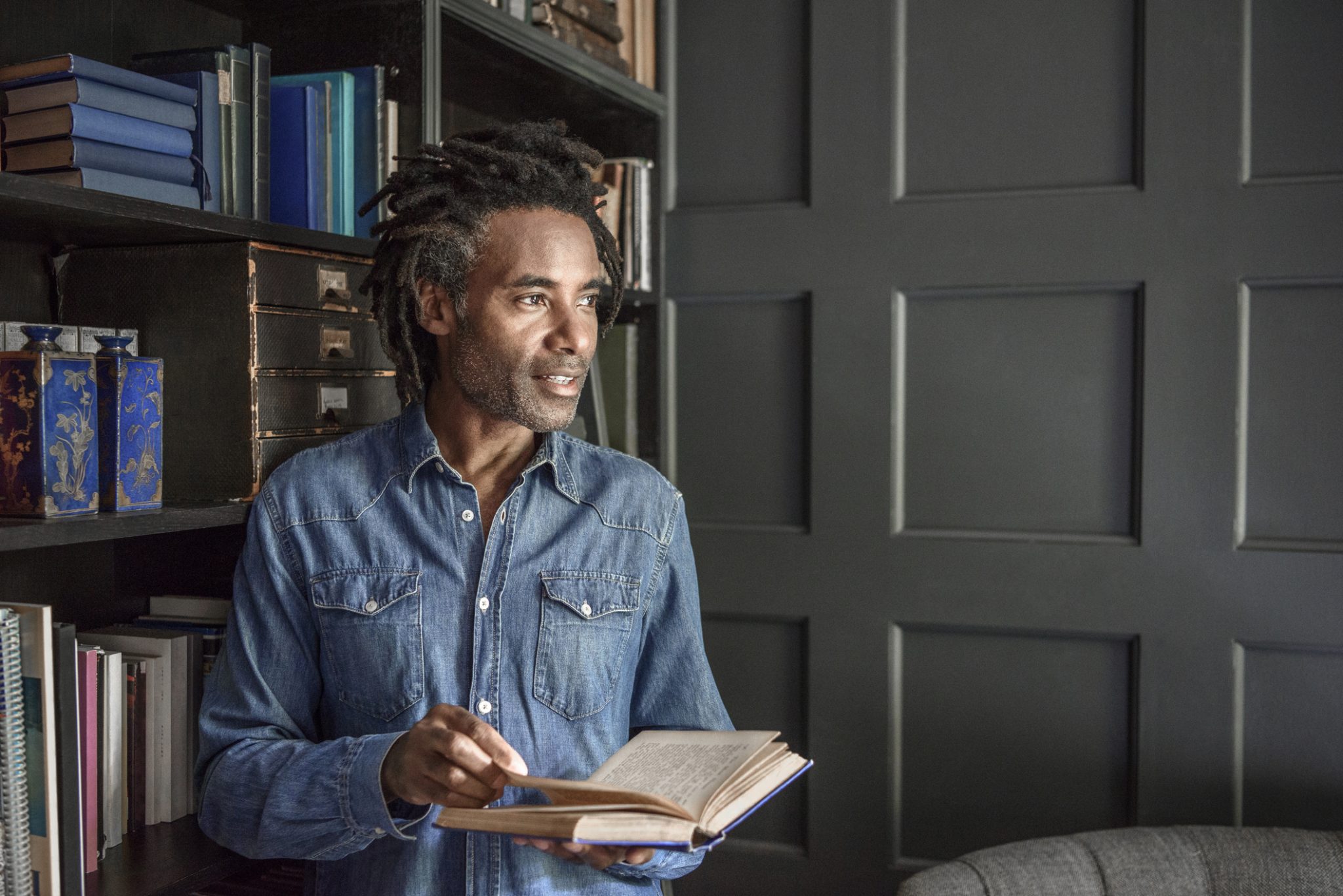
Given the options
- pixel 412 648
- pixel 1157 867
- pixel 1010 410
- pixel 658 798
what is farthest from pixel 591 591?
pixel 1010 410

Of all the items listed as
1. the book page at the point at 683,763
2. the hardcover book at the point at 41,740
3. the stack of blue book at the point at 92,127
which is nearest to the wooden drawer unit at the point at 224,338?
the stack of blue book at the point at 92,127

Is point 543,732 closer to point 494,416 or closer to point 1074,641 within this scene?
point 494,416

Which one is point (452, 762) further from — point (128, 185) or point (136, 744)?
point (128, 185)

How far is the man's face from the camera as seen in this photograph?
56.3 inches

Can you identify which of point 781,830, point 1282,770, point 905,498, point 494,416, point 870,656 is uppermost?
point 494,416

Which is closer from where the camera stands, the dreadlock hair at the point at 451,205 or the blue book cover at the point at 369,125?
the dreadlock hair at the point at 451,205

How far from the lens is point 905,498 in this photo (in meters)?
2.35

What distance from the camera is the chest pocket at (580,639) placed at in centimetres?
140

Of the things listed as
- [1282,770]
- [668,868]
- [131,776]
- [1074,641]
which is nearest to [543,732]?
[668,868]

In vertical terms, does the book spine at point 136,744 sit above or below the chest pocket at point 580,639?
below

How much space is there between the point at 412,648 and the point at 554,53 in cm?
112

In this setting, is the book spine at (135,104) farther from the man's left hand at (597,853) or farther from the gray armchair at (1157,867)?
the gray armchair at (1157,867)

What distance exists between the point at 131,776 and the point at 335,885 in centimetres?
30

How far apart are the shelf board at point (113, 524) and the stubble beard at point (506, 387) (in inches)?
12.9
